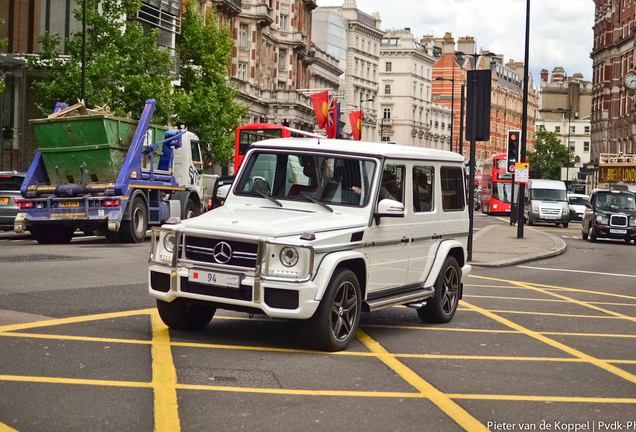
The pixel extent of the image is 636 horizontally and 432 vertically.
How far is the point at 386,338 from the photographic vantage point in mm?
9734

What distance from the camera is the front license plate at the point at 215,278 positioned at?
27.4ft

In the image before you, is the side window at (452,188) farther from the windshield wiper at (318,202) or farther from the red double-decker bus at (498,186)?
the red double-decker bus at (498,186)

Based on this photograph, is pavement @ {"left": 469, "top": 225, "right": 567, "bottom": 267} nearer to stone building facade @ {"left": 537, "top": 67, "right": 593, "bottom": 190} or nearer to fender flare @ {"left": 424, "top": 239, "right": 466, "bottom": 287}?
fender flare @ {"left": 424, "top": 239, "right": 466, "bottom": 287}

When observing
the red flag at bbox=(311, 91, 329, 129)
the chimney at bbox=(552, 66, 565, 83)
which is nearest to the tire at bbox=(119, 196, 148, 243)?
the red flag at bbox=(311, 91, 329, 129)

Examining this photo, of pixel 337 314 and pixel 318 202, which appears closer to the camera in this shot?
pixel 337 314

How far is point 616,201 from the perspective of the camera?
35406 mm

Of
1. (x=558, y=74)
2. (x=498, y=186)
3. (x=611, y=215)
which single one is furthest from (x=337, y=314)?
(x=558, y=74)

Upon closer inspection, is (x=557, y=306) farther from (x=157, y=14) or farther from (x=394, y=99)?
(x=394, y=99)

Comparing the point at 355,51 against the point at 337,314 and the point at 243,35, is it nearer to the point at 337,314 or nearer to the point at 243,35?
the point at 243,35

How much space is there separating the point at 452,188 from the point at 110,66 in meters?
Answer: 26.5

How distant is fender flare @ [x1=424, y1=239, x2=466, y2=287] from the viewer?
419 inches

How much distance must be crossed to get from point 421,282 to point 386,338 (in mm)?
1032

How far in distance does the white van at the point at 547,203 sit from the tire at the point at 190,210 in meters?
24.7

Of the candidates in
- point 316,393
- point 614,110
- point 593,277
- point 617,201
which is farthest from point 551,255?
point 614,110
